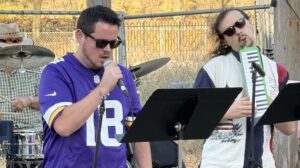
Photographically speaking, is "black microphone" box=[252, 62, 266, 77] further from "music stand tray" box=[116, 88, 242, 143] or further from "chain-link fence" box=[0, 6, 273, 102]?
"chain-link fence" box=[0, 6, 273, 102]

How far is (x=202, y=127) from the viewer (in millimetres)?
3965

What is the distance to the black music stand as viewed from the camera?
13.4 feet

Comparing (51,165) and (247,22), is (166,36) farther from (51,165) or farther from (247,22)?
(51,165)

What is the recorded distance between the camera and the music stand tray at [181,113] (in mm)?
3650

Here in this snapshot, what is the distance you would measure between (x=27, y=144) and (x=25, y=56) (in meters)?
0.96

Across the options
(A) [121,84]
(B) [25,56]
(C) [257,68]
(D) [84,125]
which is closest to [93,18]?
(A) [121,84]

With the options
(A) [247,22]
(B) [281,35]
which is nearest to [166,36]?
(B) [281,35]

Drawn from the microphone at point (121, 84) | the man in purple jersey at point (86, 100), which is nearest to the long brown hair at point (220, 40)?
the man in purple jersey at point (86, 100)

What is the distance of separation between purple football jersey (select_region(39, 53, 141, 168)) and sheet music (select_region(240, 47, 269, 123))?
0.86 m

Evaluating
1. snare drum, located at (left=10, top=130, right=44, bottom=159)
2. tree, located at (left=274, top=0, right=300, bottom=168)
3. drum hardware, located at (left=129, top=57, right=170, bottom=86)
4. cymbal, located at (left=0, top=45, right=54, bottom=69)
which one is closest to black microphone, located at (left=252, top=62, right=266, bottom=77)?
tree, located at (left=274, top=0, right=300, bottom=168)

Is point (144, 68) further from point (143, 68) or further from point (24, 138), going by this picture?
point (24, 138)

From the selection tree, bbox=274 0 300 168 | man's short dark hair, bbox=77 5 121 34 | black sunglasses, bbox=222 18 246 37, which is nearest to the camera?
man's short dark hair, bbox=77 5 121 34

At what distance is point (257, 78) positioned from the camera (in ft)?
14.5

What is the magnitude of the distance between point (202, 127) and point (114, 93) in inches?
21.4
